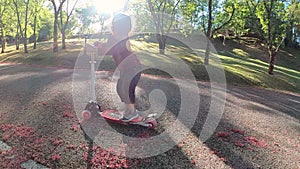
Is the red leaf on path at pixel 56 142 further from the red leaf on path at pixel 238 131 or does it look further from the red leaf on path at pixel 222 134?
the red leaf on path at pixel 238 131

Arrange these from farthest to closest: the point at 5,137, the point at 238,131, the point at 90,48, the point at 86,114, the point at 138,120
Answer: the point at 238,131 < the point at 86,114 < the point at 138,120 < the point at 90,48 < the point at 5,137

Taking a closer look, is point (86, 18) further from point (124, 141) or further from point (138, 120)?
point (124, 141)

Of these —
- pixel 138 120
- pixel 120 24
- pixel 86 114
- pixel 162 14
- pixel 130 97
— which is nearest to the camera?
pixel 120 24

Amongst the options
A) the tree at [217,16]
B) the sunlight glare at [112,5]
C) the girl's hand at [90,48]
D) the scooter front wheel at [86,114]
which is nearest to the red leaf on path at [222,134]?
the scooter front wheel at [86,114]

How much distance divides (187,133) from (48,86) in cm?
542

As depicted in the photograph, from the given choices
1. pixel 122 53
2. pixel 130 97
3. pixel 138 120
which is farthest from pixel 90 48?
pixel 138 120

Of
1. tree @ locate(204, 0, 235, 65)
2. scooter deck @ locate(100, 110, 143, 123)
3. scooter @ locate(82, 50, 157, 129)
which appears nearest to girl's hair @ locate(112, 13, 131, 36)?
scooter @ locate(82, 50, 157, 129)

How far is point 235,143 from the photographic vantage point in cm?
496

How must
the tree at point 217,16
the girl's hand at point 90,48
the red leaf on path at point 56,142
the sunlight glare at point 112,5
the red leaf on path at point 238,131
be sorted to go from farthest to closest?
the tree at point 217,16
the sunlight glare at point 112,5
the red leaf on path at point 238,131
the girl's hand at point 90,48
the red leaf on path at point 56,142

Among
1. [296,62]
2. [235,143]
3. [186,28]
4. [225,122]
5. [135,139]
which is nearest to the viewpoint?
[135,139]

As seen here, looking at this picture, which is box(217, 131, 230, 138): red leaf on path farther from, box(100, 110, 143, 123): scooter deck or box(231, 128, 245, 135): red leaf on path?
box(100, 110, 143, 123): scooter deck

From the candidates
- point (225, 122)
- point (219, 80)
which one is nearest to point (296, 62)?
point (219, 80)

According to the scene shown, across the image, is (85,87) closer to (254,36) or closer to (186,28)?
(186,28)

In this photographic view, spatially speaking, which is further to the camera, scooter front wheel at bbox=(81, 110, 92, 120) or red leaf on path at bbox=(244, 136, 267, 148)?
scooter front wheel at bbox=(81, 110, 92, 120)
